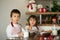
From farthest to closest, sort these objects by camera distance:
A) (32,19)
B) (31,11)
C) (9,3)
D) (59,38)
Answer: (9,3) < (31,11) < (32,19) < (59,38)

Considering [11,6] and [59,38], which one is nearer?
[59,38]

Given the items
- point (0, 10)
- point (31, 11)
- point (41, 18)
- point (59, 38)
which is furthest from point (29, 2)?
point (59, 38)

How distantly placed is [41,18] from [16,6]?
1.64 ft

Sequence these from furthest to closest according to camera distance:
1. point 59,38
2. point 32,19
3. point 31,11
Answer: point 31,11 → point 32,19 → point 59,38

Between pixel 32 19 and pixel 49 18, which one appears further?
pixel 49 18

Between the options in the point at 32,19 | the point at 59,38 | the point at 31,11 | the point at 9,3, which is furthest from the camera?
the point at 9,3

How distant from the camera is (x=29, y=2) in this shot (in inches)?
111

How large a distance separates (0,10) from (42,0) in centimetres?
75

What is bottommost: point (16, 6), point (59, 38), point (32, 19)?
point (59, 38)

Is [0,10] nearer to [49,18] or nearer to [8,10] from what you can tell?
[8,10]

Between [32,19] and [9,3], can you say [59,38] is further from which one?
[9,3]

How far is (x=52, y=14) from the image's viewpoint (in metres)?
2.88

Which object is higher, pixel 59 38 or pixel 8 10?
pixel 8 10

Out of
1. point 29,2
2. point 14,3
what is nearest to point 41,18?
point 29,2
